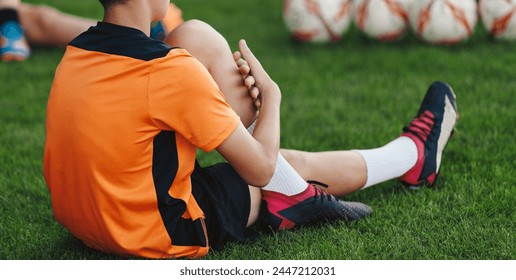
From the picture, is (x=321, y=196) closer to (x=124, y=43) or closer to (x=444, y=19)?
(x=124, y=43)

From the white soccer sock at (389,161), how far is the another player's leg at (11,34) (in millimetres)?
3102

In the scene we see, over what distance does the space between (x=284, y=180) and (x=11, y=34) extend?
3.26 meters

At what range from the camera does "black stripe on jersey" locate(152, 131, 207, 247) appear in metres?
2.39

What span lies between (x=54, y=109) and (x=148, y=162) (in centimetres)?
Result: 33

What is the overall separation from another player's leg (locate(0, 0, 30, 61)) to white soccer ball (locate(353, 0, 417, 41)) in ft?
7.52

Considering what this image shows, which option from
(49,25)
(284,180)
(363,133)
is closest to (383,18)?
(363,133)

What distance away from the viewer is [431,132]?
130 inches

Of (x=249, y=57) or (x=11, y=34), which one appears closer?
(x=249, y=57)

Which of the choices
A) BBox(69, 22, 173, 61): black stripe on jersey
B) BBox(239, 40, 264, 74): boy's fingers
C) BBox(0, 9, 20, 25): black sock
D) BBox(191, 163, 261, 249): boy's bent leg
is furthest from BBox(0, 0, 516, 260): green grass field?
BBox(69, 22, 173, 61): black stripe on jersey

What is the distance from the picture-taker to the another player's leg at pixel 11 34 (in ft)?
17.5

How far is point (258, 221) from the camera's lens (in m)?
2.85

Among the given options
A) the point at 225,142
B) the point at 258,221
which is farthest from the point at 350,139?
the point at 225,142

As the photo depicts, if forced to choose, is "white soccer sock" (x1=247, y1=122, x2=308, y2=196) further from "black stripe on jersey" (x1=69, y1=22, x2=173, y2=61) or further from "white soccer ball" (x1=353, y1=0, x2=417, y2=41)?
"white soccer ball" (x1=353, y1=0, x2=417, y2=41)
